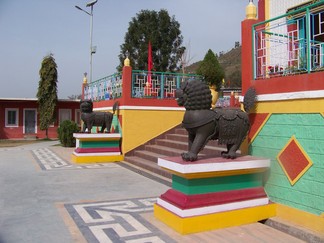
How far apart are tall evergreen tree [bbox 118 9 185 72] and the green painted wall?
23195 millimetres

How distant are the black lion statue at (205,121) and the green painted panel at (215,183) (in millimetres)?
286

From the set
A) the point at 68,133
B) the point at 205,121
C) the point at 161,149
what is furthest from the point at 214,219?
the point at 68,133

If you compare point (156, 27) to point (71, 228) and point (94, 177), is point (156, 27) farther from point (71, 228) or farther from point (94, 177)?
point (71, 228)

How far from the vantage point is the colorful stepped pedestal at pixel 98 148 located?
946 centimetres

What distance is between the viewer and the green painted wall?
3652 mm

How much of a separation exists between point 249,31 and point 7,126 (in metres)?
20.1

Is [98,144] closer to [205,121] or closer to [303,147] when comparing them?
[205,121]

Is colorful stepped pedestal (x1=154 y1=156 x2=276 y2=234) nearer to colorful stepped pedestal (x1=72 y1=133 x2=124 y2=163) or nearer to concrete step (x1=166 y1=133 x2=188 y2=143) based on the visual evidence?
concrete step (x1=166 y1=133 x2=188 y2=143)

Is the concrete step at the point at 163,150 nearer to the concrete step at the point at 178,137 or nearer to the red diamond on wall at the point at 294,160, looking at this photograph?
the concrete step at the point at 178,137

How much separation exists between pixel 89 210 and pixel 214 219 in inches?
74.8

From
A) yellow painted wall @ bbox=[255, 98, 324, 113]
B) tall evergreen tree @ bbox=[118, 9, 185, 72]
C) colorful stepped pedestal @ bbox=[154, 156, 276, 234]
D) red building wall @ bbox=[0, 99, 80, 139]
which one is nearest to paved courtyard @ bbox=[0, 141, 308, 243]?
colorful stepped pedestal @ bbox=[154, 156, 276, 234]

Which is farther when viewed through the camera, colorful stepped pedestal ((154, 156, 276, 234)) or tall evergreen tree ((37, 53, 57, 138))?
tall evergreen tree ((37, 53, 57, 138))

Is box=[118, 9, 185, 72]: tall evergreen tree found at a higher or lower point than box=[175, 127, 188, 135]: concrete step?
higher

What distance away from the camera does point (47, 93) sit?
2072 cm
